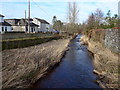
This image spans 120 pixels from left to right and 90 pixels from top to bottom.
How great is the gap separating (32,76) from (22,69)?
0.62 meters

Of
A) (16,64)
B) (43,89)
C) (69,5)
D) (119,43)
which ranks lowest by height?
(43,89)

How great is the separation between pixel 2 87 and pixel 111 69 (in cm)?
451

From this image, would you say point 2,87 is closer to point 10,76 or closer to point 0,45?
point 10,76

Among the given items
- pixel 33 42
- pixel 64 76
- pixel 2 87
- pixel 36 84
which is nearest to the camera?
pixel 2 87

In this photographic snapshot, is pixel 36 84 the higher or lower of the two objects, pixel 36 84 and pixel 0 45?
the lower

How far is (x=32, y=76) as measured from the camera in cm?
704

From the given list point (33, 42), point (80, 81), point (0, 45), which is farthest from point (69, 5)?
point (80, 81)

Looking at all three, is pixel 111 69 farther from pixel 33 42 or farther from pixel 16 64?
pixel 33 42

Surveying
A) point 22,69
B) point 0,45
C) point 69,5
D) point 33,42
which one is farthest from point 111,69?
point 69,5

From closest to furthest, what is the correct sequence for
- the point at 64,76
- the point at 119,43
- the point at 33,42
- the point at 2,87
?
the point at 2,87 → the point at 64,76 → the point at 119,43 → the point at 33,42

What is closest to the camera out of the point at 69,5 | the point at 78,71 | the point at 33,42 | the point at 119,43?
the point at 78,71

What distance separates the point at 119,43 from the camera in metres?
10.4

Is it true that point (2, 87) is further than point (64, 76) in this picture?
No

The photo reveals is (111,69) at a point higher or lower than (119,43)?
lower
